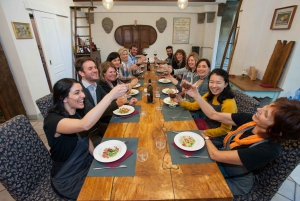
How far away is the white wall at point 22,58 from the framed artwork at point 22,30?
0.05 meters

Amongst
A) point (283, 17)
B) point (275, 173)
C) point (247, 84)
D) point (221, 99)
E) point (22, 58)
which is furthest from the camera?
point (22, 58)

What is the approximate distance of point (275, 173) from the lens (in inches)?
39.5

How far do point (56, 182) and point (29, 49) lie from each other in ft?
9.45

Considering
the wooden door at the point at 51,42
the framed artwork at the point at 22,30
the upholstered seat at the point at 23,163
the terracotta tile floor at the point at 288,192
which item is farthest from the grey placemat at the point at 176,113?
the wooden door at the point at 51,42

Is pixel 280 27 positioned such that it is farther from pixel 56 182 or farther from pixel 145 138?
pixel 56 182

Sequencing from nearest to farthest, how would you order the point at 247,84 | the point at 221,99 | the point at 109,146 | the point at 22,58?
the point at 109,146 < the point at 221,99 < the point at 247,84 < the point at 22,58

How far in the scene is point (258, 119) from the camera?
3.34 feet

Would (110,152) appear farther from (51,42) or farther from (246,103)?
(51,42)

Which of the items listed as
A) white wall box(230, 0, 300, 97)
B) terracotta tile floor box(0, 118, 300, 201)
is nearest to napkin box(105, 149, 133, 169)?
terracotta tile floor box(0, 118, 300, 201)

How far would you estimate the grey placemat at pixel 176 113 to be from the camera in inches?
61.0

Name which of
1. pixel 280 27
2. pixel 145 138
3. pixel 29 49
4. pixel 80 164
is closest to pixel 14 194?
pixel 80 164

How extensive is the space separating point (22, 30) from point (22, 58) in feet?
1.67

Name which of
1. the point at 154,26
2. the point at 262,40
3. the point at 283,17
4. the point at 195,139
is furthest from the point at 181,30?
the point at 195,139

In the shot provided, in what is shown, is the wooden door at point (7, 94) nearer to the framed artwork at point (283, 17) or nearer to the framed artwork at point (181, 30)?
the framed artwork at point (283, 17)
